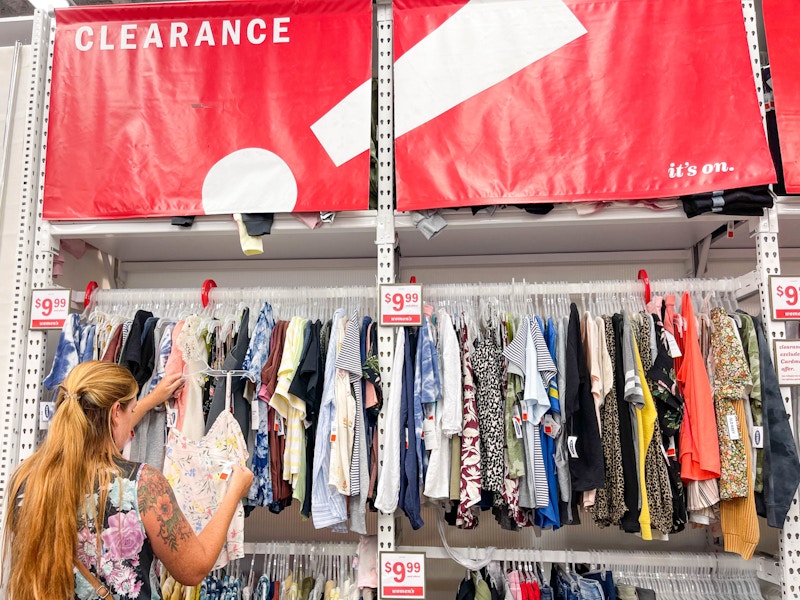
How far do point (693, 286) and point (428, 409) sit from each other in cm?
133

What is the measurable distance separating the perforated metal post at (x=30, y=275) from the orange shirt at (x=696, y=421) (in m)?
2.85

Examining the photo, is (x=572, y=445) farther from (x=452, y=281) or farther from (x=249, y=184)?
(x=249, y=184)

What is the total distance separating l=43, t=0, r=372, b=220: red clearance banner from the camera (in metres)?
2.54

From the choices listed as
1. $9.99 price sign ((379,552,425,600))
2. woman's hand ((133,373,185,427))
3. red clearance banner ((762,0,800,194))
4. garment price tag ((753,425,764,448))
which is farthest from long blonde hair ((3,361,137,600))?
red clearance banner ((762,0,800,194))

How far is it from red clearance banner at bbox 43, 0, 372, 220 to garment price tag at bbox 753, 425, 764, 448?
6.19ft

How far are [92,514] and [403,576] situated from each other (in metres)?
1.25

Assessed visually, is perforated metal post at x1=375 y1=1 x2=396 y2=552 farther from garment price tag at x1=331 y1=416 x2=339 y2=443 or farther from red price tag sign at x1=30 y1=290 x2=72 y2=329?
red price tag sign at x1=30 y1=290 x2=72 y2=329

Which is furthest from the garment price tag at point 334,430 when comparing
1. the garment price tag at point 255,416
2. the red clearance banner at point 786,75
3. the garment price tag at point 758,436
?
the red clearance banner at point 786,75

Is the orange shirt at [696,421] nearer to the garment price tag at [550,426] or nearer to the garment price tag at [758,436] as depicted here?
the garment price tag at [758,436]

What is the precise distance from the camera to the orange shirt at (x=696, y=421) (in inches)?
86.4

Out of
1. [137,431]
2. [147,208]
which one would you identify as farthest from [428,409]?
[147,208]

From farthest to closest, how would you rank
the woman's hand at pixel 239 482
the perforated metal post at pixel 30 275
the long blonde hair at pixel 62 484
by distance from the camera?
the perforated metal post at pixel 30 275, the woman's hand at pixel 239 482, the long blonde hair at pixel 62 484

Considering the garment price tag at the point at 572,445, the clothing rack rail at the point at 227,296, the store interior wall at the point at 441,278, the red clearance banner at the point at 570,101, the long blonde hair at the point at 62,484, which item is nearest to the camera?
the long blonde hair at the point at 62,484

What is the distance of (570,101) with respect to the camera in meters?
2.47
